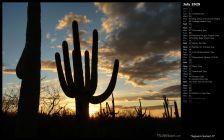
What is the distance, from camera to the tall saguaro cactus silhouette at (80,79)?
8802 mm

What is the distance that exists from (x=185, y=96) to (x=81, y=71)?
9.78 ft

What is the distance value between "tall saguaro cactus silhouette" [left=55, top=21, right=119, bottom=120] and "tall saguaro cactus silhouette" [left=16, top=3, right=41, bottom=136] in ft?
2.03

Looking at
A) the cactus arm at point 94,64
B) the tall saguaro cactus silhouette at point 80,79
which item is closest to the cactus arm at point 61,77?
the tall saguaro cactus silhouette at point 80,79

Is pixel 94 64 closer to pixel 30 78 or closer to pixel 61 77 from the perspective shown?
pixel 61 77

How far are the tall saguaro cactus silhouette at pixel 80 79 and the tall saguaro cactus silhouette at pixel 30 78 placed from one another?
2.03ft

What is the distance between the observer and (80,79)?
29.2ft

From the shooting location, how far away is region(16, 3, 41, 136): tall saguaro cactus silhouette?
8297mm

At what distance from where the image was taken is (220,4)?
6.81 m

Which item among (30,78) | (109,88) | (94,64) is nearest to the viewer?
(30,78)

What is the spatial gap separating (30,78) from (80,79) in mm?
1216

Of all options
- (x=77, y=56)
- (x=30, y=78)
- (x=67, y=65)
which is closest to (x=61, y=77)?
(x=67, y=65)

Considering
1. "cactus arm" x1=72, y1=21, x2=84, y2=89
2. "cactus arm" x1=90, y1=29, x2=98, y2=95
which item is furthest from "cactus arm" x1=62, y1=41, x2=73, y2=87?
"cactus arm" x1=90, y1=29, x2=98, y2=95

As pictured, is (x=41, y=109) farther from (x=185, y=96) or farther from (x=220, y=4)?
(x=220, y=4)

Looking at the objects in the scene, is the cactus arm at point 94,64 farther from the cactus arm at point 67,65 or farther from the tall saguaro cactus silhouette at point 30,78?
the tall saguaro cactus silhouette at point 30,78
